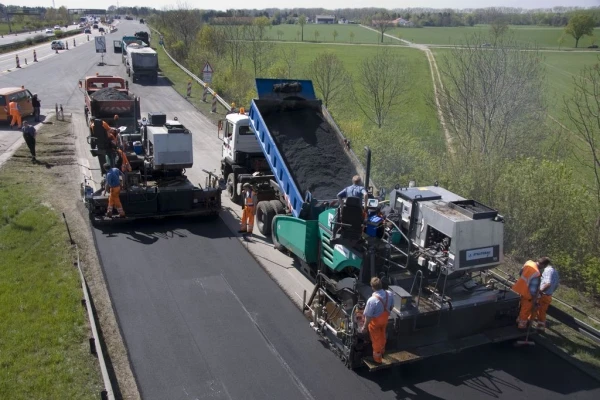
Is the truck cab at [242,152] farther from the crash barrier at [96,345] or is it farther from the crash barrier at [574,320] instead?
the crash barrier at [574,320]

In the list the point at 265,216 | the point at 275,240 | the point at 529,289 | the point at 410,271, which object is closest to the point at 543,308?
the point at 529,289

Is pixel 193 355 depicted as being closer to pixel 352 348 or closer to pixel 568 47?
pixel 352 348

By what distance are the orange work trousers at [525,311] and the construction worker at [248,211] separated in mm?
6770

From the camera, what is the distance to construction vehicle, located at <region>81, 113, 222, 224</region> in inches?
533

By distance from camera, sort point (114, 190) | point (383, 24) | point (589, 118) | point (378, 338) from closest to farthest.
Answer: point (378, 338), point (114, 190), point (589, 118), point (383, 24)

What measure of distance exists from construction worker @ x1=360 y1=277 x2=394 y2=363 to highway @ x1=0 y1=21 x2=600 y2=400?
0.53m

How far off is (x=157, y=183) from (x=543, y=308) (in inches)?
389

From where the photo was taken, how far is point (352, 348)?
8.15 metres

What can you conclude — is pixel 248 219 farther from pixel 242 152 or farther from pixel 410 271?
pixel 410 271

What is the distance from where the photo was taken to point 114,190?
1309cm

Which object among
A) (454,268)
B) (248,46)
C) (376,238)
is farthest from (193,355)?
(248,46)

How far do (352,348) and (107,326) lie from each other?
4155mm

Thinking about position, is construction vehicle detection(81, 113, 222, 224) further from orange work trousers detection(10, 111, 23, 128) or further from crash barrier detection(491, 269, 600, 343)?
orange work trousers detection(10, 111, 23, 128)

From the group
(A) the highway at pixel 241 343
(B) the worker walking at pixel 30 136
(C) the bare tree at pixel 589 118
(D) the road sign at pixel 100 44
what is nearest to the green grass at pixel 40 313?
(A) the highway at pixel 241 343
